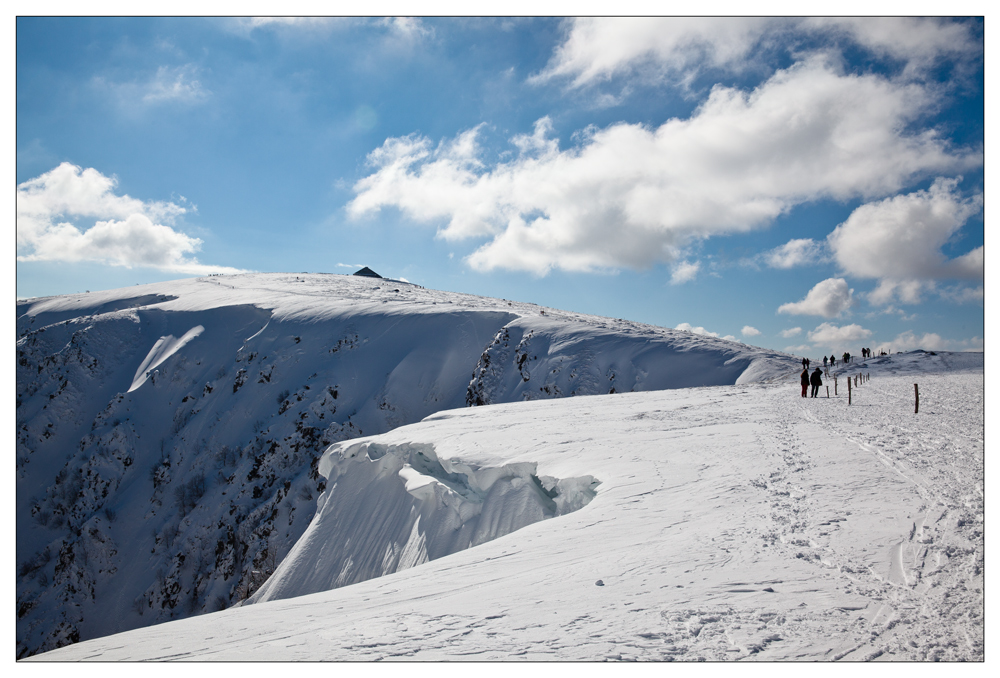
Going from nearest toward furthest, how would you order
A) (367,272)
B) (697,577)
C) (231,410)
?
(697,577) < (231,410) < (367,272)

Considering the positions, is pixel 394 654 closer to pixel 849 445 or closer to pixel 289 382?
pixel 849 445

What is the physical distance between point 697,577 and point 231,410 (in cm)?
3012

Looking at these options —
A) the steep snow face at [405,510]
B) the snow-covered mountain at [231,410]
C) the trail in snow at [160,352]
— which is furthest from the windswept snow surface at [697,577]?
the trail in snow at [160,352]

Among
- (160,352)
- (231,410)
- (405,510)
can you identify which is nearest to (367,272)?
(160,352)

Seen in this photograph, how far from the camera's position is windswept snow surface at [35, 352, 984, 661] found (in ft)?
11.8

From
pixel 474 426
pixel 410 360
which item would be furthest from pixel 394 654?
pixel 410 360

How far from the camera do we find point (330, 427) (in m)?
26.5

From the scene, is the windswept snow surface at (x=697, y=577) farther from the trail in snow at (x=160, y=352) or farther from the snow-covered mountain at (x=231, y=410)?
the trail in snow at (x=160, y=352)

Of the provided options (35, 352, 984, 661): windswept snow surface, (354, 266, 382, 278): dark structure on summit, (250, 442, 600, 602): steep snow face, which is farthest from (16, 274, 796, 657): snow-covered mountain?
(354, 266, 382, 278): dark structure on summit

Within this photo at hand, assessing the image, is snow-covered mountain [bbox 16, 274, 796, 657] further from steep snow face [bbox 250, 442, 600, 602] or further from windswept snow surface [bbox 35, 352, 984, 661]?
windswept snow surface [bbox 35, 352, 984, 661]

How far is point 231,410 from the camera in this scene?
28.9 metres

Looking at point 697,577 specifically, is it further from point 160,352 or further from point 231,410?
point 160,352

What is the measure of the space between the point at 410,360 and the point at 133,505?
52.6 feet

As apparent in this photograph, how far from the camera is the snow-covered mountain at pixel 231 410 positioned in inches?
846
